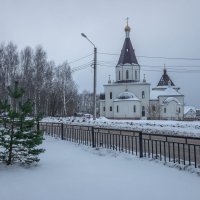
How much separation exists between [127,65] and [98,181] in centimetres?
5296

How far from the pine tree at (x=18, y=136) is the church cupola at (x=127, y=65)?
51.4 m

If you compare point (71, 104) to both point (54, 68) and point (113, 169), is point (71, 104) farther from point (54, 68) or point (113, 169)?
point (113, 169)

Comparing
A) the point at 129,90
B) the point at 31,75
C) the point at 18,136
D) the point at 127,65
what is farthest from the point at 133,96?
the point at 18,136

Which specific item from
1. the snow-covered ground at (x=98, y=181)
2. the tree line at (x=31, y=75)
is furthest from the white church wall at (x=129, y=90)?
the snow-covered ground at (x=98, y=181)

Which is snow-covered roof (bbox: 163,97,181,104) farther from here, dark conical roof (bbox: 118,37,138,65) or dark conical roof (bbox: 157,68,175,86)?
dark conical roof (bbox: 157,68,175,86)

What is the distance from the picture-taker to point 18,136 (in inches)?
269

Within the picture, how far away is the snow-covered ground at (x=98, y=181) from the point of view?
15.9ft

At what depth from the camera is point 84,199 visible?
4.65 meters

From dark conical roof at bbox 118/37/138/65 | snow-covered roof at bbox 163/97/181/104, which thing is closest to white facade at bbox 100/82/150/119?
snow-covered roof at bbox 163/97/181/104

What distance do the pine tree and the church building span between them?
46.2 metres

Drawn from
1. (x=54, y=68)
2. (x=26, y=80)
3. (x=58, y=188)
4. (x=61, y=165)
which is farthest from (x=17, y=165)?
(x=54, y=68)

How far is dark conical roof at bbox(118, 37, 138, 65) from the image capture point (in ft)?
190

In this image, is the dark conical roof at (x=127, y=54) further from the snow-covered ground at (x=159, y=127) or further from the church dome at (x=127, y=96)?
the snow-covered ground at (x=159, y=127)

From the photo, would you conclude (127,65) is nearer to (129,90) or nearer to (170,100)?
(129,90)
